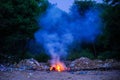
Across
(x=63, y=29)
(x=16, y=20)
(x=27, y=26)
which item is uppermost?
(x=16, y=20)

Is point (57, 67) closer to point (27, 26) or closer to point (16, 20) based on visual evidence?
point (16, 20)

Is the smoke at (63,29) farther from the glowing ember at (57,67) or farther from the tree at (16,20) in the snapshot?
the glowing ember at (57,67)

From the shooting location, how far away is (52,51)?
17.7 metres

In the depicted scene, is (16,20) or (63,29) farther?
(63,29)

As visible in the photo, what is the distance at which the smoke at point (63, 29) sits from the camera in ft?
58.9

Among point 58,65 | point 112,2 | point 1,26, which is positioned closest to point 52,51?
point 58,65

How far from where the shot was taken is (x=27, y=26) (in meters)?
19.6

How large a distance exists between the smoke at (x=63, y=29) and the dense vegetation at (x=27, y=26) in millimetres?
849

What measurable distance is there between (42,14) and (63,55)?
13.4ft

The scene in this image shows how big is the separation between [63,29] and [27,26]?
305cm

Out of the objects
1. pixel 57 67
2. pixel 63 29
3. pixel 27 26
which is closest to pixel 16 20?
pixel 27 26

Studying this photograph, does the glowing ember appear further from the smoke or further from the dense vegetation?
the dense vegetation

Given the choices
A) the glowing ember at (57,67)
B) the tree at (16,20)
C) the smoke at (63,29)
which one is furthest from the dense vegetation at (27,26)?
the glowing ember at (57,67)

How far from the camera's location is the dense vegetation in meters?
16.1
